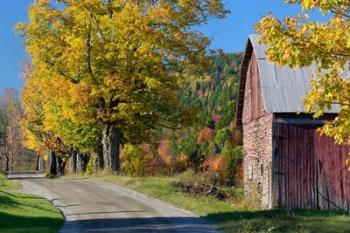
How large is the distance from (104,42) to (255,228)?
20829 millimetres

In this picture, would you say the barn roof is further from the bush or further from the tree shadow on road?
the bush

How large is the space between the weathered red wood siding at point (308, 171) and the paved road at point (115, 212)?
20.0ft

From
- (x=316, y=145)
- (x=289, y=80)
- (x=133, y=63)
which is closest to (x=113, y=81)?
(x=133, y=63)

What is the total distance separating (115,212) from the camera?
2169 centimetres

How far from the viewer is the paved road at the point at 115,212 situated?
59.1ft

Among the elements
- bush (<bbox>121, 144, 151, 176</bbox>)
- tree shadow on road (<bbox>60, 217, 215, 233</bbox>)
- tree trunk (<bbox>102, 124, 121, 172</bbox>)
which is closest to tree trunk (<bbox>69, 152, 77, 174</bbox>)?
bush (<bbox>121, 144, 151, 176</bbox>)

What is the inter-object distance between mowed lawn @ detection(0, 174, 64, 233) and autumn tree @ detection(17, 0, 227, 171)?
10.2m

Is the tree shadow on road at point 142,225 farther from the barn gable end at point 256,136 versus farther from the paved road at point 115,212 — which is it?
the barn gable end at point 256,136

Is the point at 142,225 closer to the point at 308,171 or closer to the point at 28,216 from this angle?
the point at 28,216

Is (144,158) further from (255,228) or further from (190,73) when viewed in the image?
(255,228)

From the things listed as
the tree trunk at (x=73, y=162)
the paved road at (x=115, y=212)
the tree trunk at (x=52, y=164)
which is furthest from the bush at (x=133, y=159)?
the paved road at (x=115, y=212)

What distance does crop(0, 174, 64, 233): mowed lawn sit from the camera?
17.2m

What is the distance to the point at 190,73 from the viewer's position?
35.3m

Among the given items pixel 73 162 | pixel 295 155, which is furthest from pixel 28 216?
pixel 73 162
